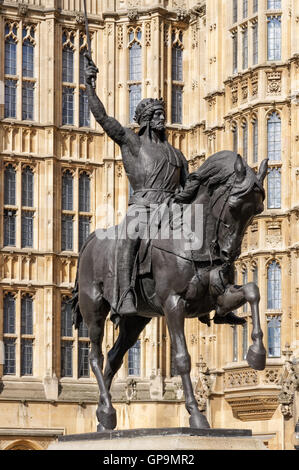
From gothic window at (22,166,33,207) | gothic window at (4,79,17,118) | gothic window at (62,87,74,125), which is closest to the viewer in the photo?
gothic window at (22,166,33,207)

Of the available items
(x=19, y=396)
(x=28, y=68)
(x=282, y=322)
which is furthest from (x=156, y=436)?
(x=28, y=68)

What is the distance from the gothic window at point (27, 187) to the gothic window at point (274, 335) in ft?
25.1

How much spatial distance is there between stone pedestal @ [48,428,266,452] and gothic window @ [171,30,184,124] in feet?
80.1

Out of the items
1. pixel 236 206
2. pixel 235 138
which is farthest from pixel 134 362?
pixel 236 206

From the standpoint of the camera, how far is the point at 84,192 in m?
34.8

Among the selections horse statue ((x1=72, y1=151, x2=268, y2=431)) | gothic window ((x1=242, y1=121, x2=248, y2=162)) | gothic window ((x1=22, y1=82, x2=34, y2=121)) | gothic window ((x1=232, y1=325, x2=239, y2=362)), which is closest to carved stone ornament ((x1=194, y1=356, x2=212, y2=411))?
gothic window ((x1=232, y1=325, x2=239, y2=362))

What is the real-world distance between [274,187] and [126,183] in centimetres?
568

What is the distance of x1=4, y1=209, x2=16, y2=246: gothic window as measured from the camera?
33656 mm

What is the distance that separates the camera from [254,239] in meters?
30.8

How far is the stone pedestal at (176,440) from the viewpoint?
10672mm

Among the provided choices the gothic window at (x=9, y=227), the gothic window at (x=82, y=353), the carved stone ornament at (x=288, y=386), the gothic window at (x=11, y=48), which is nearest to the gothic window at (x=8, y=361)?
the gothic window at (x=82, y=353)

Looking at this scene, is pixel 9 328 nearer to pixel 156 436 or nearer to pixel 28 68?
pixel 28 68

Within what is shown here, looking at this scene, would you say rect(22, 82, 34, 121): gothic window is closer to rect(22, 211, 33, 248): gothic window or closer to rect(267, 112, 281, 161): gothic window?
rect(22, 211, 33, 248): gothic window

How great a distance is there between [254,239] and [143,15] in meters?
7.87
